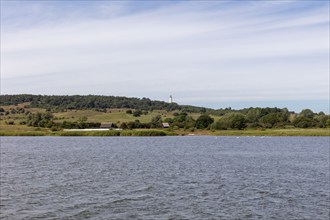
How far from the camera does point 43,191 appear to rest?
34688 mm

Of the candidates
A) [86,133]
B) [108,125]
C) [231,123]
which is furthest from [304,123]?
[86,133]

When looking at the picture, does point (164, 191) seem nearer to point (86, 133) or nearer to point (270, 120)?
point (86, 133)

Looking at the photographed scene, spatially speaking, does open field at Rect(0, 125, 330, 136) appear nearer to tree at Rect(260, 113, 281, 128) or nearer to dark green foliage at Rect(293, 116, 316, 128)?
dark green foliage at Rect(293, 116, 316, 128)

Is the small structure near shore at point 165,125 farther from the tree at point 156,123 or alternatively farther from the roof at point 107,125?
the roof at point 107,125

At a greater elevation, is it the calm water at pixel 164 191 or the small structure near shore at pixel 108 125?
the small structure near shore at pixel 108 125

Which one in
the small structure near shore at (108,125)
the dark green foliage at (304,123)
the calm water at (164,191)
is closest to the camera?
the calm water at (164,191)

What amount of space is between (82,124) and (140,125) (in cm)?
2015

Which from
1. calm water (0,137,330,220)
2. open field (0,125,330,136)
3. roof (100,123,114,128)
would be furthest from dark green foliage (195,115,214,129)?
calm water (0,137,330,220)

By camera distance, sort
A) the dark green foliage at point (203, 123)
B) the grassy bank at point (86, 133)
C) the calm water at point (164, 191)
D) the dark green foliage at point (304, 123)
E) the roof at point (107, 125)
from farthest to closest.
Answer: the roof at point (107, 125) → the dark green foliage at point (203, 123) → the dark green foliage at point (304, 123) → the grassy bank at point (86, 133) → the calm water at point (164, 191)

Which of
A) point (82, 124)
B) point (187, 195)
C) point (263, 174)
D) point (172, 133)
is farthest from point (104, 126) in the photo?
point (187, 195)

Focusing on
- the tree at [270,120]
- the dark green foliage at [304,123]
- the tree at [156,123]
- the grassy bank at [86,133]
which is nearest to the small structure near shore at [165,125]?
the tree at [156,123]

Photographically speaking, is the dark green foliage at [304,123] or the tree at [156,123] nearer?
the dark green foliage at [304,123]

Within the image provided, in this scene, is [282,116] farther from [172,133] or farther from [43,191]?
[43,191]

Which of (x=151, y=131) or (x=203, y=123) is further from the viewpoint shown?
(x=203, y=123)
